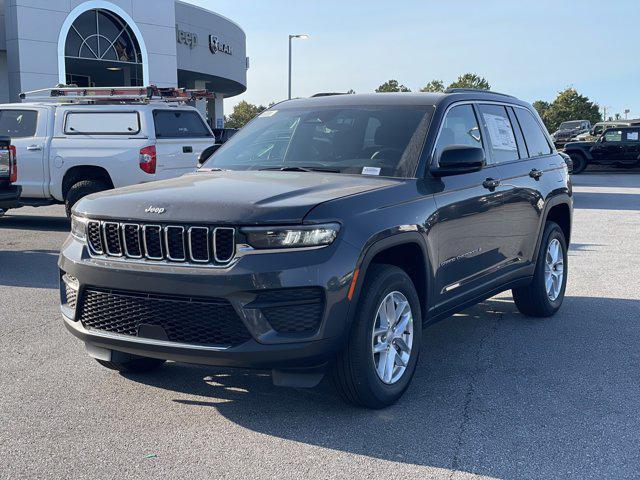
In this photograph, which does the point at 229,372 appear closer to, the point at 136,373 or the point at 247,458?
the point at 136,373

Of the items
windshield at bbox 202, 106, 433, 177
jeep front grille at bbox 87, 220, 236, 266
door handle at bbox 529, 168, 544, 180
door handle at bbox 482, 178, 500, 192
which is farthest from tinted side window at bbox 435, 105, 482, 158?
jeep front grille at bbox 87, 220, 236, 266

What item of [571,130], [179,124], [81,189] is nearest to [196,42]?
[571,130]

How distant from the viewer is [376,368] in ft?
14.4

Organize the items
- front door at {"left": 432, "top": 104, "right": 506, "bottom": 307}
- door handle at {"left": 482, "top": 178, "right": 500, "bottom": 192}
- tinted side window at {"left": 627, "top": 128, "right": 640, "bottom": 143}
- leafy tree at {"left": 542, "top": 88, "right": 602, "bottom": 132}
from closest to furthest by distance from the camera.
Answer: front door at {"left": 432, "top": 104, "right": 506, "bottom": 307}
door handle at {"left": 482, "top": 178, "right": 500, "bottom": 192}
tinted side window at {"left": 627, "top": 128, "right": 640, "bottom": 143}
leafy tree at {"left": 542, "top": 88, "right": 602, "bottom": 132}

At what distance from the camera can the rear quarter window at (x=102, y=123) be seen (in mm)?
12398

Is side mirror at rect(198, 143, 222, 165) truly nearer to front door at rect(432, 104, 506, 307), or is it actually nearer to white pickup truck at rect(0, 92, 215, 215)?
front door at rect(432, 104, 506, 307)

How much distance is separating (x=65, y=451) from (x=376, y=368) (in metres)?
1.71

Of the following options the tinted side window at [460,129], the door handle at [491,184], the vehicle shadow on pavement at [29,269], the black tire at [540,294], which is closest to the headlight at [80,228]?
the tinted side window at [460,129]

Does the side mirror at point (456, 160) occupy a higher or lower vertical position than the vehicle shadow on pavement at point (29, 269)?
higher

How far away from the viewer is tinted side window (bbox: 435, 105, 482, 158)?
530cm

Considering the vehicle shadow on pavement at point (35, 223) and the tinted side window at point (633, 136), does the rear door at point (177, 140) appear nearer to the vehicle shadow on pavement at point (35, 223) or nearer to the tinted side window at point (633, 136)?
the vehicle shadow on pavement at point (35, 223)

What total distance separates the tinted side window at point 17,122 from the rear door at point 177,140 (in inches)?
85.7

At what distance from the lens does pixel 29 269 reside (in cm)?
911

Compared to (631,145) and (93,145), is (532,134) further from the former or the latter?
(631,145)
